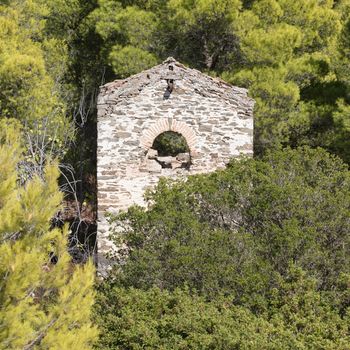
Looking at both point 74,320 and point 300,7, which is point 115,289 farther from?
point 300,7

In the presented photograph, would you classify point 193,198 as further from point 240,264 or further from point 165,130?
point 165,130

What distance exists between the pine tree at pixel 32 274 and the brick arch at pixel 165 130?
4.97 metres

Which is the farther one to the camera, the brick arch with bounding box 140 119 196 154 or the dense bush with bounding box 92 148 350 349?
the brick arch with bounding box 140 119 196 154

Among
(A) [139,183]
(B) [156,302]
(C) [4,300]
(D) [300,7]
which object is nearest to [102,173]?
(A) [139,183]

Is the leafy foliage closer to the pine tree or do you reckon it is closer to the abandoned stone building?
the abandoned stone building

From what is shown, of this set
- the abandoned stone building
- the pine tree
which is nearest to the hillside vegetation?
the pine tree

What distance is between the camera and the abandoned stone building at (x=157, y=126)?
11.6 m

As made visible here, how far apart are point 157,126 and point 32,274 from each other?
5.95 m

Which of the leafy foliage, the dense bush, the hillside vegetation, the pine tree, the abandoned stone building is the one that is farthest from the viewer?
the abandoned stone building

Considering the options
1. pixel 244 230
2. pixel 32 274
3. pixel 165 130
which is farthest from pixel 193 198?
pixel 32 274

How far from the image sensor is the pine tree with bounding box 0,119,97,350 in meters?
5.96

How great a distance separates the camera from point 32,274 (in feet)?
19.7

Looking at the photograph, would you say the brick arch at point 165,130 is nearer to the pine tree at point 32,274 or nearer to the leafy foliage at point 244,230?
the leafy foliage at point 244,230

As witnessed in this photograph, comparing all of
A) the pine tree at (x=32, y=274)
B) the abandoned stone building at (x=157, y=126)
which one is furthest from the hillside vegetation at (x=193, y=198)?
the abandoned stone building at (x=157, y=126)
